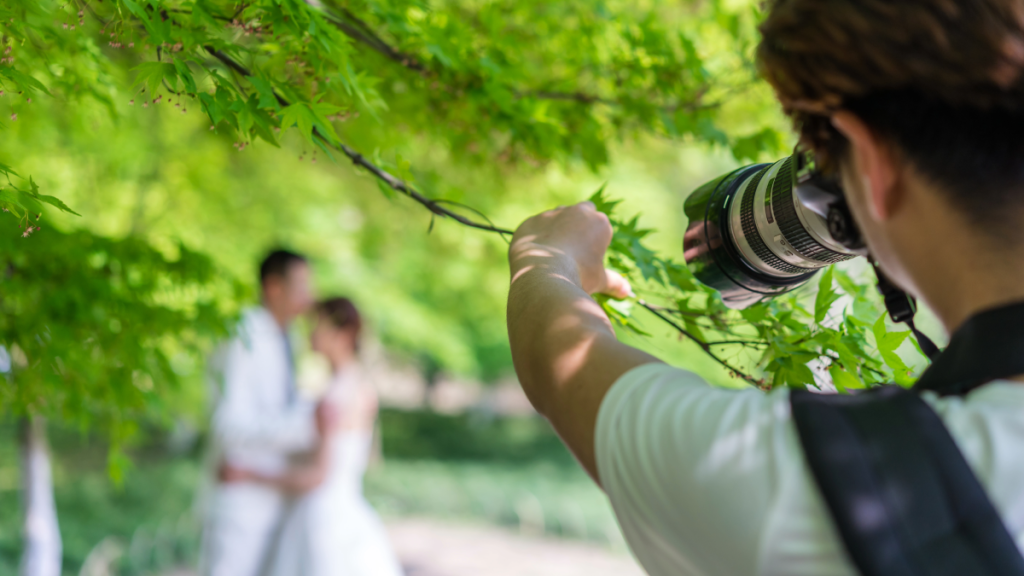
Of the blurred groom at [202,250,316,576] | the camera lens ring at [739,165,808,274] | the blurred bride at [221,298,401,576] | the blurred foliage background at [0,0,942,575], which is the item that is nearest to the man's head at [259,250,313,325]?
the blurred groom at [202,250,316,576]

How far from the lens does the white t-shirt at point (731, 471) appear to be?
1.74ft

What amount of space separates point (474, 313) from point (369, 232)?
245 cm

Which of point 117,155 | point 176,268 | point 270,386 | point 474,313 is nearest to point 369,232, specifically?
point 474,313

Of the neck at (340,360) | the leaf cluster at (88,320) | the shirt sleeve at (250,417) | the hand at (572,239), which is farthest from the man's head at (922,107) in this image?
the neck at (340,360)

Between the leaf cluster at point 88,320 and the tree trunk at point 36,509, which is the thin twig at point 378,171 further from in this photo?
the tree trunk at point 36,509

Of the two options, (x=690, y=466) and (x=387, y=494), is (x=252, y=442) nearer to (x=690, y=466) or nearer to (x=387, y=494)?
(x=690, y=466)

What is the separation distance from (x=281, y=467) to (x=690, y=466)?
3.73 m

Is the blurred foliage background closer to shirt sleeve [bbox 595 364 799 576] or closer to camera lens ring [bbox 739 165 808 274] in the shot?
camera lens ring [bbox 739 165 808 274]

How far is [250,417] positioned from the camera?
12.3ft

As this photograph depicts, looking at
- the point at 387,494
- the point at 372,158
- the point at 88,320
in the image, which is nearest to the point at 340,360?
the point at 88,320

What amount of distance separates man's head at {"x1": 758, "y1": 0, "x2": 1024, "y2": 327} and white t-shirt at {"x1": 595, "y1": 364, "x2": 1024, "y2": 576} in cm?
15

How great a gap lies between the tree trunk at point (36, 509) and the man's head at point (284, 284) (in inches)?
50.6

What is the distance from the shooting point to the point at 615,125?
2.36 meters

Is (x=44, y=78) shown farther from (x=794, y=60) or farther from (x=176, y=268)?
(x=794, y=60)
